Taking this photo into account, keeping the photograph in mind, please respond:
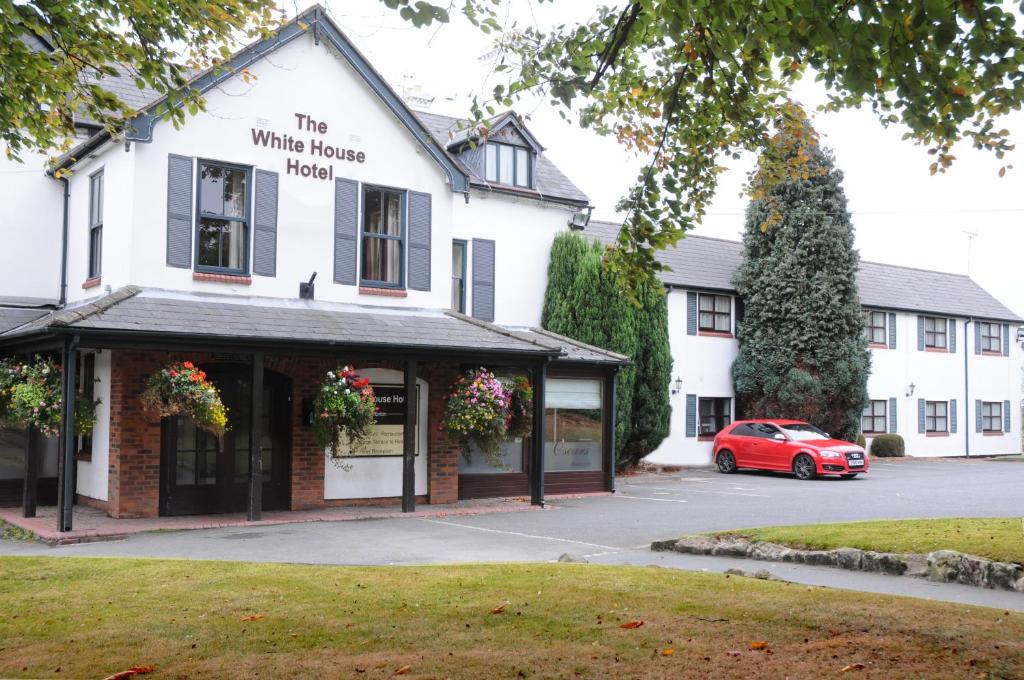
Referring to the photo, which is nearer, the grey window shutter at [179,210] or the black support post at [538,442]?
the grey window shutter at [179,210]

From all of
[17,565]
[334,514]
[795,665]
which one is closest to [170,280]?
[334,514]

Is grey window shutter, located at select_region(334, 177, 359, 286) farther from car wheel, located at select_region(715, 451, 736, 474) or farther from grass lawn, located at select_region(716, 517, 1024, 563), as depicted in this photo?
car wheel, located at select_region(715, 451, 736, 474)

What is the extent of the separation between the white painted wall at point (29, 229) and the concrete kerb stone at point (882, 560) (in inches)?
480

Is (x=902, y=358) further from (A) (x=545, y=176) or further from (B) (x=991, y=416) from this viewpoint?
(A) (x=545, y=176)

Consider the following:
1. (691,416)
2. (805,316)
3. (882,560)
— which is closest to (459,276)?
(691,416)

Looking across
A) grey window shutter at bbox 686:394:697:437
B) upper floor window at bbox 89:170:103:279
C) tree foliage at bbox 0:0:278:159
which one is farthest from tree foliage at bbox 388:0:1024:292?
grey window shutter at bbox 686:394:697:437

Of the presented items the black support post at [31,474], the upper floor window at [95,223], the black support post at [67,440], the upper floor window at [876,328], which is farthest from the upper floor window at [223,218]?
the upper floor window at [876,328]

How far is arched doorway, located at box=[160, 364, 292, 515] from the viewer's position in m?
15.9

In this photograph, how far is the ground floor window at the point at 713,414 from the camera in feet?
103

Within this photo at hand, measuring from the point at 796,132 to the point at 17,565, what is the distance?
361 inches

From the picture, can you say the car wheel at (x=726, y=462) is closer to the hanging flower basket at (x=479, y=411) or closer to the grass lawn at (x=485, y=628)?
the hanging flower basket at (x=479, y=411)

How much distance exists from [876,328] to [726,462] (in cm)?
1119

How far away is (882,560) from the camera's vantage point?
10.4 metres

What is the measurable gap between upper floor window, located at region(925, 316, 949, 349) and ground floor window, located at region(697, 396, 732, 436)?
36.0 feet
